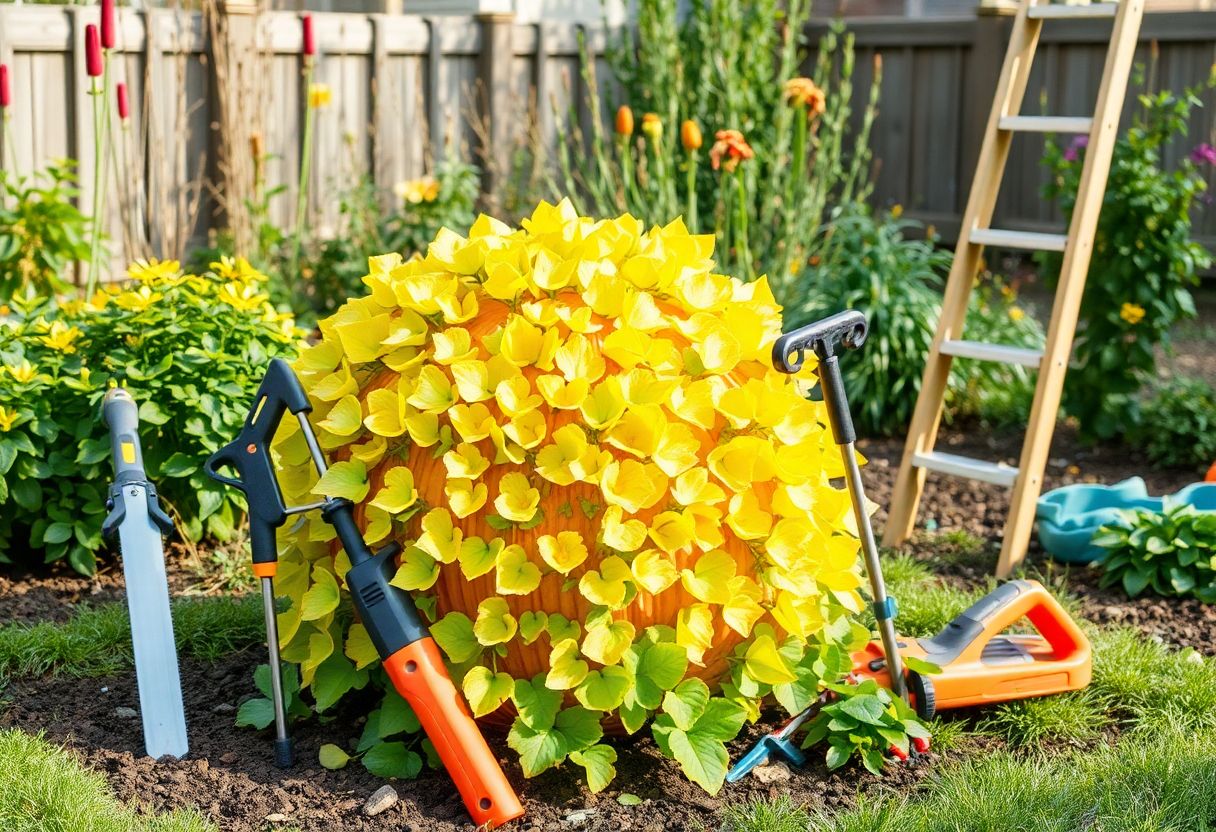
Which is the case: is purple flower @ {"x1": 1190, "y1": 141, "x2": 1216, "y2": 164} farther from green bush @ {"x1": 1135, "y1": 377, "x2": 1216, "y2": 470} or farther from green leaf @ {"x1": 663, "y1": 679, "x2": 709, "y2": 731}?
green leaf @ {"x1": 663, "y1": 679, "x2": 709, "y2": 731}

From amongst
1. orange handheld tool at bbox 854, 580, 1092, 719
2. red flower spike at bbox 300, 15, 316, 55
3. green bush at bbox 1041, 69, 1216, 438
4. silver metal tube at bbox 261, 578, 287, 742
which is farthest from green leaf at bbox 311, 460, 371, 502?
red flower spike at bbox 300, 15, 316, 55

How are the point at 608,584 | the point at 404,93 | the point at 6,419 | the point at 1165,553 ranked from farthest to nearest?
the point at 404,93 < the point at 1165,553 < the point at 6,419 < the point at 608,584

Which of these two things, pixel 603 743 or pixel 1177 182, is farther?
pixel 1177 182

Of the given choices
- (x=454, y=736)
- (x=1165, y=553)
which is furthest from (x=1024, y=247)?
(x=454, y=736)

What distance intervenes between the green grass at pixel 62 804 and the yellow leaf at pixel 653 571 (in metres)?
0.96

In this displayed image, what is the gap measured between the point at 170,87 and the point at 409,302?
5032mm

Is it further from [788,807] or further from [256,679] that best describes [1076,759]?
[256,679]

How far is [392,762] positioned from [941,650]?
131 centimetres

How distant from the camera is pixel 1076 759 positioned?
3139 mm

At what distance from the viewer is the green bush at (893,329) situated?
6.36 metres

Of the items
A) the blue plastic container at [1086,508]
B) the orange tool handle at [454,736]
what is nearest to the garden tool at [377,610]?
the orange tool handle at [454,736]

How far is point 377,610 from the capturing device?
2869 millimetres

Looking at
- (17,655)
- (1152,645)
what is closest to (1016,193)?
(1152,645)

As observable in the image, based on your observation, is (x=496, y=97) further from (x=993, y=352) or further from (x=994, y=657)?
(x=994, y=657)
